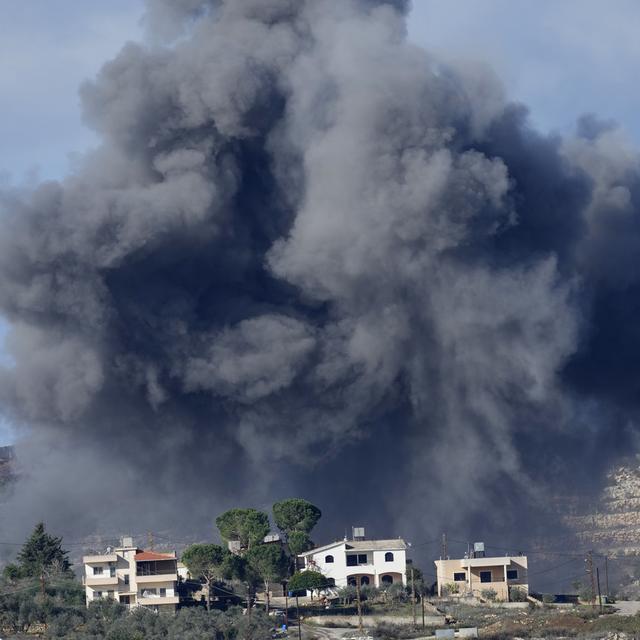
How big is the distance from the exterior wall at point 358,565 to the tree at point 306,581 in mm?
2973

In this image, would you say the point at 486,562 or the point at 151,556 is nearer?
the point at 151,556

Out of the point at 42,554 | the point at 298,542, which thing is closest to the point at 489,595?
the point at 298,542

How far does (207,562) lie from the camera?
72812 millimetres

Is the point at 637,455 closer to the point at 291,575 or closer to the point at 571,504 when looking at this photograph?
the point at 571,504

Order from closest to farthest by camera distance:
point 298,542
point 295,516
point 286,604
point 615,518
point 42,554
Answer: point 286,604 → point 42,554 → point 298,542 → point 295,516 → point 615,518

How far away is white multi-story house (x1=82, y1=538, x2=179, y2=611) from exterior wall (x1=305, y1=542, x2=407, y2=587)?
9.28 m

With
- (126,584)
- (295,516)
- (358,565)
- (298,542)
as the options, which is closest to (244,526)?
(298,542)

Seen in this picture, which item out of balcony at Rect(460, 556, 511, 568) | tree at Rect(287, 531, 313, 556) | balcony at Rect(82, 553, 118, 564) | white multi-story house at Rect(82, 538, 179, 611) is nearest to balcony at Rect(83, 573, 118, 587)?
white multi-story house at Rect(82, 538, 179, 611)

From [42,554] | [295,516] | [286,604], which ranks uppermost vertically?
[295,516]

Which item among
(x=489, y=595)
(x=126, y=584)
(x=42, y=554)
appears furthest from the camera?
(x=489, y=595)

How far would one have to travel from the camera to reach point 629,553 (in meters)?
94.3

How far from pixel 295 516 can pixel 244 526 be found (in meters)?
4.26

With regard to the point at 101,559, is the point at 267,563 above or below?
below

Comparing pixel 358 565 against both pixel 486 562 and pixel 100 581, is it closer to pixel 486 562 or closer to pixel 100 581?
pixel 486 562
